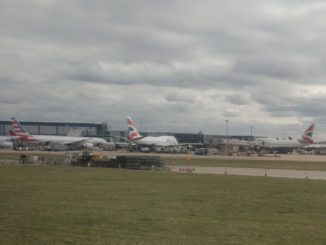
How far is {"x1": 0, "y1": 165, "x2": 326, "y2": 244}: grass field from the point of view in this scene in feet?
43.4

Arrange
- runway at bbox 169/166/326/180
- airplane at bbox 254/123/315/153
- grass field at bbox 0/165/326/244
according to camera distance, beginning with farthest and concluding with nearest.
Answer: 1. airplane at bbox 254/123/315/153
2. runway at bbox 169/166/326/180
3. grass field at bbox 0/165/326/244

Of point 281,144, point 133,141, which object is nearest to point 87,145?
point 133,141

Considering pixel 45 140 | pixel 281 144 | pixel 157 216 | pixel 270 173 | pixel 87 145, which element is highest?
pixel 45 140

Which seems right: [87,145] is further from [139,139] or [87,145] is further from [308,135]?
[308,135]

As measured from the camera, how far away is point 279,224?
16.1 meters

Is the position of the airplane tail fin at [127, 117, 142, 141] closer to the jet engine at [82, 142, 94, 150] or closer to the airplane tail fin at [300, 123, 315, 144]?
the jet engine at [82, 142, 94, 150]

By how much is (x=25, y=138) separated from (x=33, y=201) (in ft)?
431

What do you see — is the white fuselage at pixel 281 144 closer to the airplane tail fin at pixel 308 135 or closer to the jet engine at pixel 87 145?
the airplane tail fin at pixel 308 135

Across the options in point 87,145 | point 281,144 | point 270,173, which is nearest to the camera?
point 270,173

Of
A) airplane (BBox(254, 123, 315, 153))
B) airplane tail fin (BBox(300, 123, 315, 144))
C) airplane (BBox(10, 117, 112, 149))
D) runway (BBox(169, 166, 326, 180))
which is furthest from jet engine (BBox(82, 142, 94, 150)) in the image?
runway (BBox(169, 166, 326, 180))

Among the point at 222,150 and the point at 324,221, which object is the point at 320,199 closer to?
the point at 324,221

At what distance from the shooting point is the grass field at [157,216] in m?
13.2

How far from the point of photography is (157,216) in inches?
664

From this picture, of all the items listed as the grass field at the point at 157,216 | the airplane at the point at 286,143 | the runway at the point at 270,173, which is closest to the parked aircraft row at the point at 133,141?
the airplane at the point at 286,143
